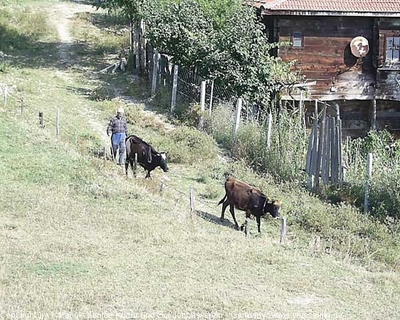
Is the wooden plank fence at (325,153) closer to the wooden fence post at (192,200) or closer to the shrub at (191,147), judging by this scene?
the shrub at (191,147)

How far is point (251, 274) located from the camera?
11578 mm

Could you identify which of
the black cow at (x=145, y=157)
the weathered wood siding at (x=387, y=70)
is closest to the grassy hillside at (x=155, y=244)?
the black cow at (x=145, y=157)

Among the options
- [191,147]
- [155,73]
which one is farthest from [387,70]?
[191,147]

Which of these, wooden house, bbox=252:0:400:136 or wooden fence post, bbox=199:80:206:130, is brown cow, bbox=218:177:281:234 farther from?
wooden house, bbox=252:0:400:136

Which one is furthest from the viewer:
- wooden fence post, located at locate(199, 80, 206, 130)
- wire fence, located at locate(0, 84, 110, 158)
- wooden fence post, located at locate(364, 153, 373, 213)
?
wooden fence post, located at locate(199, 80, 206, 130)

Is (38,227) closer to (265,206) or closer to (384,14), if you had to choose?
(265,206)

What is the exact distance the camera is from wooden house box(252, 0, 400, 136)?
24406 mm

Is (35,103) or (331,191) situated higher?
(35,103)

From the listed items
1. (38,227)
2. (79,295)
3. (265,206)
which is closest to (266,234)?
(265,206)

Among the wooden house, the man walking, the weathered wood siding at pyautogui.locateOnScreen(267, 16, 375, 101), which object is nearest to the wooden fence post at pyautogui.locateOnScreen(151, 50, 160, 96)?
the wooden house

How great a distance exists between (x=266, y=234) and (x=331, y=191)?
3091 mm

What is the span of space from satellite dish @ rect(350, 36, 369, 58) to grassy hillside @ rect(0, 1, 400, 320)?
706 centimetres

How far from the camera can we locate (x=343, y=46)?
24984mm

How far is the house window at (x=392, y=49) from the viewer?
81.5 feet
